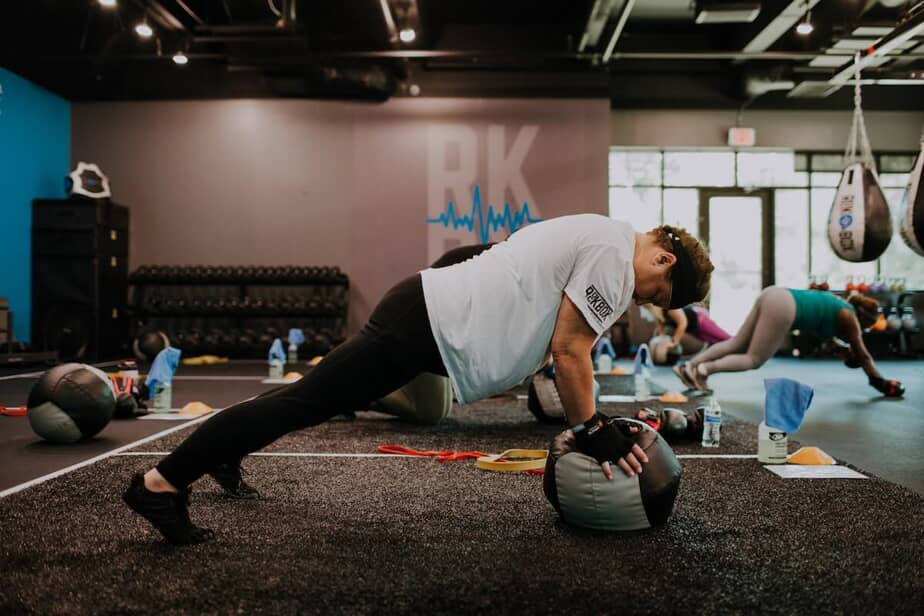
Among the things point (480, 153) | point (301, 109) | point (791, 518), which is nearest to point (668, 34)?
point (480, 153)

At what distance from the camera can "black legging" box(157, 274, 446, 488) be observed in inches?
69.6

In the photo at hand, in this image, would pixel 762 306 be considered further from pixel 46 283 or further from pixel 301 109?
pixel 46 283

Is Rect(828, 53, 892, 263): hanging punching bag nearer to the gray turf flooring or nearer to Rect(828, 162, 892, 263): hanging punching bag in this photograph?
Rect(828, 162, 892, 263): hanging punching bag

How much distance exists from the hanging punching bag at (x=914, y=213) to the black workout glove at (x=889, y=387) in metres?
1.42

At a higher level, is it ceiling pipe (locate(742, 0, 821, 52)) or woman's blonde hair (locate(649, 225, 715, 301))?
ceiling pipe (locate(742, 0, 821, 52))

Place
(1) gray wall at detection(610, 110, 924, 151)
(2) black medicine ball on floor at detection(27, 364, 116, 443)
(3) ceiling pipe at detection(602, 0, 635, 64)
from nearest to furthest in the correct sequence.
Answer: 1. (2) black medicine ball on floor at detection(27, 364, 116, 443)
2. (3) ceiling pipe at detection(602, 0, 635, 64)
3. (1) gray wall at detection(610, 110, 924, 151)

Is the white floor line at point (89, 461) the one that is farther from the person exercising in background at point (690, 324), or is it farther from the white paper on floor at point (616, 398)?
the person exercising in background at point (690, 324)

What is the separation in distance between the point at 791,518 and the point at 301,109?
929cm

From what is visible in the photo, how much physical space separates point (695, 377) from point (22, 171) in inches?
332

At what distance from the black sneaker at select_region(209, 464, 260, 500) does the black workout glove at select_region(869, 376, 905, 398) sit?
16.4ft

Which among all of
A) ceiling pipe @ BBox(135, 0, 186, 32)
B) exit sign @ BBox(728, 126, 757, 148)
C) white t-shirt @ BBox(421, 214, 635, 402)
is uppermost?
ceiling pipe @ BBox(135, 0, 186, 32)

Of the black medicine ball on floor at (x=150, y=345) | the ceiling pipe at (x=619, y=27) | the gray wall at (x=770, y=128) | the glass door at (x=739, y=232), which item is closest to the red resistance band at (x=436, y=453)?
the ceiling pipe at (x=619, y=27)

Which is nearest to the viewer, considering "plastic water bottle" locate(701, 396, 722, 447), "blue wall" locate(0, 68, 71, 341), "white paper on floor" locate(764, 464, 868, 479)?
"white paper on floor" locate(764, 464, 868, 479)

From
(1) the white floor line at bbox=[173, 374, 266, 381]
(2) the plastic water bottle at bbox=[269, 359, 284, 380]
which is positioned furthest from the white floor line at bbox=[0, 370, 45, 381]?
(2) the plastic water bottle at bbox=[269, 359, 284, 380]
